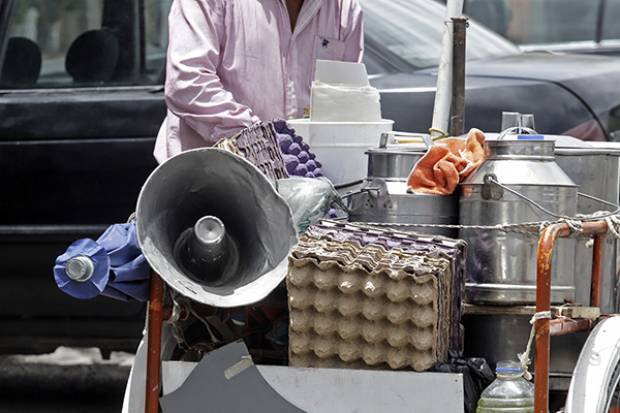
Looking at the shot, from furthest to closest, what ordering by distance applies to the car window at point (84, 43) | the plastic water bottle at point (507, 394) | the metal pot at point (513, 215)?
the car window at point (84, 43)
the metal pot at point (513, 215)
the plastic water bottle at point (507, 394)

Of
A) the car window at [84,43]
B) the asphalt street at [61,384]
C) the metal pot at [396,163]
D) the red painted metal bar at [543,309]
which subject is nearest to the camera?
the red painted metal bar at [543,309]

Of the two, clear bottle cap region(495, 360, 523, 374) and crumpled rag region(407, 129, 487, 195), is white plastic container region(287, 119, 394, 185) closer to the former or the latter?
crumpled rag region(407, 129, 487, 195)

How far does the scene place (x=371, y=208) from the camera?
14.4 ft

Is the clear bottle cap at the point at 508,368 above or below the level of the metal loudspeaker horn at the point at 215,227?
below

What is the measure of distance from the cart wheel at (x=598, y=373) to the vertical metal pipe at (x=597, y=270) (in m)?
0.19

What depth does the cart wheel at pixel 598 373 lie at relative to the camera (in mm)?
3807

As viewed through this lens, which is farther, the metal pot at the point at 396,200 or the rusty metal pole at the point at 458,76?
the rusty metal pole at the point at 458,76

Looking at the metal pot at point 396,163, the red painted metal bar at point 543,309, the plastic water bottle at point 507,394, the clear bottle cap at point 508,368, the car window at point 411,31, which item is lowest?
the plastic water bottle at point 507,394

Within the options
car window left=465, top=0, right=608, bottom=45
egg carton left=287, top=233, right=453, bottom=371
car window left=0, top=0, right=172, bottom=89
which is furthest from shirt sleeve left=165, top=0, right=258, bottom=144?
car window left=465, top=0, right=608, bottom=45

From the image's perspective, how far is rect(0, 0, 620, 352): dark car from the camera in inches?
268

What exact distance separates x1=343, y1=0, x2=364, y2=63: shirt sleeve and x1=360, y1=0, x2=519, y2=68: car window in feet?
6.14

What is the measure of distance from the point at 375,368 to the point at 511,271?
0.56 m

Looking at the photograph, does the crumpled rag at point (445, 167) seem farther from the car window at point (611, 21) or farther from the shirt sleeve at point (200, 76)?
the car window at point (611, 21)

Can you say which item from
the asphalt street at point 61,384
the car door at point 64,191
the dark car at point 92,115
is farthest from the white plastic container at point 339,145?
the asphalt street at point 61,384
